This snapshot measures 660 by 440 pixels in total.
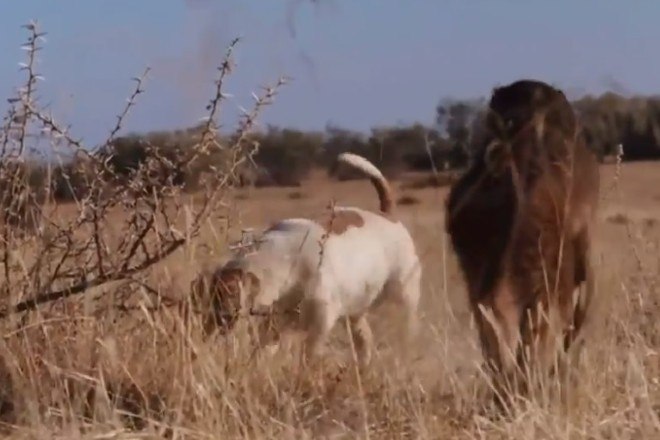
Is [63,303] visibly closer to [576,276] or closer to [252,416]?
[252,416]

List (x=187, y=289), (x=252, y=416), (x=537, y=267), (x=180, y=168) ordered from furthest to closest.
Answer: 1. (x=187, y=289)
2. (x=180, y=168)
3. (x=537, y=267)
4. (x=252, y=416)

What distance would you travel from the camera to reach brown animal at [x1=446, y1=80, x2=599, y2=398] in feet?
16.2

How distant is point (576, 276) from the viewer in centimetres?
525

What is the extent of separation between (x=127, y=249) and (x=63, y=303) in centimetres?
32

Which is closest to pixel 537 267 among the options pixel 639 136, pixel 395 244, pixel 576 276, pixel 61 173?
pixel 576 276

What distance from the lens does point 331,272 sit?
820cm

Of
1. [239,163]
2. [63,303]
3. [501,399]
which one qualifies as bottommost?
[501,399]

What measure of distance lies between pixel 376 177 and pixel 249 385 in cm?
470

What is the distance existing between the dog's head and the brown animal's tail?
2.48 meters

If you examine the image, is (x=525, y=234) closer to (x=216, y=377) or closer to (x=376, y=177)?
(x=216, y=377)

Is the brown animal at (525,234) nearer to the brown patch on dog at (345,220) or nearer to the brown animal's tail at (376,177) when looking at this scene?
the brown patch on dog at (345,220)

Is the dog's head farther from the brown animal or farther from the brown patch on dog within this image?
the brown patch on dog

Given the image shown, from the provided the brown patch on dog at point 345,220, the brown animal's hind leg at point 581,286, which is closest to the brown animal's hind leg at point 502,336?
the brown animal's hind leg at point 581,286

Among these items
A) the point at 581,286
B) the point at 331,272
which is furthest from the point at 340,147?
the point at 581,286
